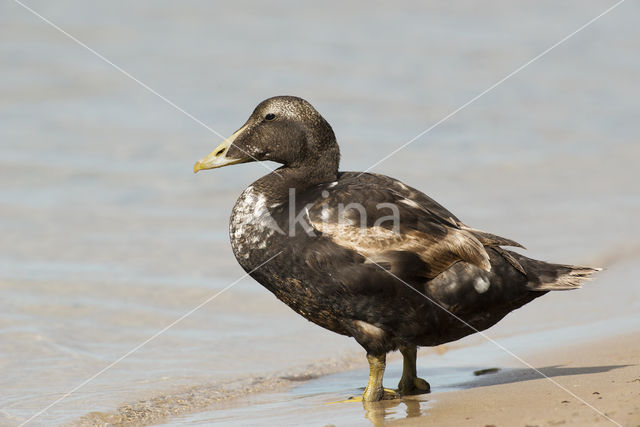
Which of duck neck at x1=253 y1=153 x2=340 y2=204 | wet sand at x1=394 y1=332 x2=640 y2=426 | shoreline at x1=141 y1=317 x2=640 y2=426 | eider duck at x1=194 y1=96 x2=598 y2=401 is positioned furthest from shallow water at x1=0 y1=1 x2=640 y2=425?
duck neck at x1=253 y1=153 x2=340 y2=204

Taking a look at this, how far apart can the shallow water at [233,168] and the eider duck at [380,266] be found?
26.0 inches

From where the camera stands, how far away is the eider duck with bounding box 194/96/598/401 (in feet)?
17.2

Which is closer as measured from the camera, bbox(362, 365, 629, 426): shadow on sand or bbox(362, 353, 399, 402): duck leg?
bbox(362, 365, 629, 426): shadow on sand

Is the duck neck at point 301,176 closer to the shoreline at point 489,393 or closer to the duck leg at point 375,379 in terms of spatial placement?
the duck leg at point 375,379

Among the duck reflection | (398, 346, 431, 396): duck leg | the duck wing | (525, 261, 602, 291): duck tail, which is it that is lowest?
the duck reflection

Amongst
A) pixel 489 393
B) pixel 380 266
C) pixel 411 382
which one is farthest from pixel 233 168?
pixel 489 393

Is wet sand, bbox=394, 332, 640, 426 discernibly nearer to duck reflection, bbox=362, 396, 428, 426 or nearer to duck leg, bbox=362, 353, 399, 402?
duck reflection, bbox=362, 396, 428, 426

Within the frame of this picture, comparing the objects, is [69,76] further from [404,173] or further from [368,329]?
[368,329]

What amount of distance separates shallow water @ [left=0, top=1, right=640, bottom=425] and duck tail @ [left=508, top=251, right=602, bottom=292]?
1493 mm

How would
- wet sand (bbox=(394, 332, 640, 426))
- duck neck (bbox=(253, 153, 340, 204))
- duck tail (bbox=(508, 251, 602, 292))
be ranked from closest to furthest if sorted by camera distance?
wet sand (bbox=(394, 332, 640, 426)) < duck tail (bbox=(508, 251, 602, 292)) < duck neck (bbox=(253, 153, 340, 204))

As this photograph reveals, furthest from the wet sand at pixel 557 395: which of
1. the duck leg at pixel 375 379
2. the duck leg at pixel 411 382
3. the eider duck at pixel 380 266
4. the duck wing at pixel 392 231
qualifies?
the duck wing at pixel 392 231

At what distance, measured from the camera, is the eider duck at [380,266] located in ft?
17.2

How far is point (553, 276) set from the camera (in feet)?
18.7

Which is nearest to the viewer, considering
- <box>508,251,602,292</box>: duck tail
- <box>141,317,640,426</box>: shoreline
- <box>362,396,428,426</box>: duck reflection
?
<box>141,317,640,426</box>: shoreline
